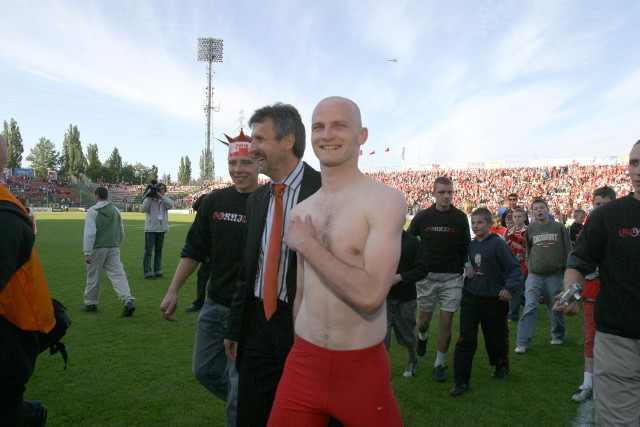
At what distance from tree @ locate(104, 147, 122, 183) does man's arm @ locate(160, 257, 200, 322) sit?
357ft

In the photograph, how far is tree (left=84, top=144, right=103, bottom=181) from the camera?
99.6 meters

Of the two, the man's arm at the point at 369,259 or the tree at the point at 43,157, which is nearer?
the man's arm at the point at 369,259

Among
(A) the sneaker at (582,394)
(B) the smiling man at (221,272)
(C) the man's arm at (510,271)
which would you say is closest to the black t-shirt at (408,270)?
(C) the man's arm at (510,271)

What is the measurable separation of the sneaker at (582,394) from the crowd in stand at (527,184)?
121ft

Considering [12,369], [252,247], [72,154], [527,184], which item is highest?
[72,154]

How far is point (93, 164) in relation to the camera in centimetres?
10156

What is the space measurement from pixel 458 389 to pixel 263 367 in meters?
3.35

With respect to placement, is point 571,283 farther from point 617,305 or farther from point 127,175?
point 127,175

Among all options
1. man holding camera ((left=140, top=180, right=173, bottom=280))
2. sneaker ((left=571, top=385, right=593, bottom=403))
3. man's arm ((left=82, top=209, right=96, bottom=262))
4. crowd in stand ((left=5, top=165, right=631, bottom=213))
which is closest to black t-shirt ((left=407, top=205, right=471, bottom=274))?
sneaker ((left=571, top=385, right=593, bottom=403))

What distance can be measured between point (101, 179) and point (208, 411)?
107 metres

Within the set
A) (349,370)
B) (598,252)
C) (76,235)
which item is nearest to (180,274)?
(349,370)

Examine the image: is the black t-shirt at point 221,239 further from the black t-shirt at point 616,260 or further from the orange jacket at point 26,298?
the black t-shirt at point 616,260

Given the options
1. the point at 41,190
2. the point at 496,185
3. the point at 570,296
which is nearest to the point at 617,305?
the point at 570,296

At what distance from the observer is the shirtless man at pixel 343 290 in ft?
6.43
